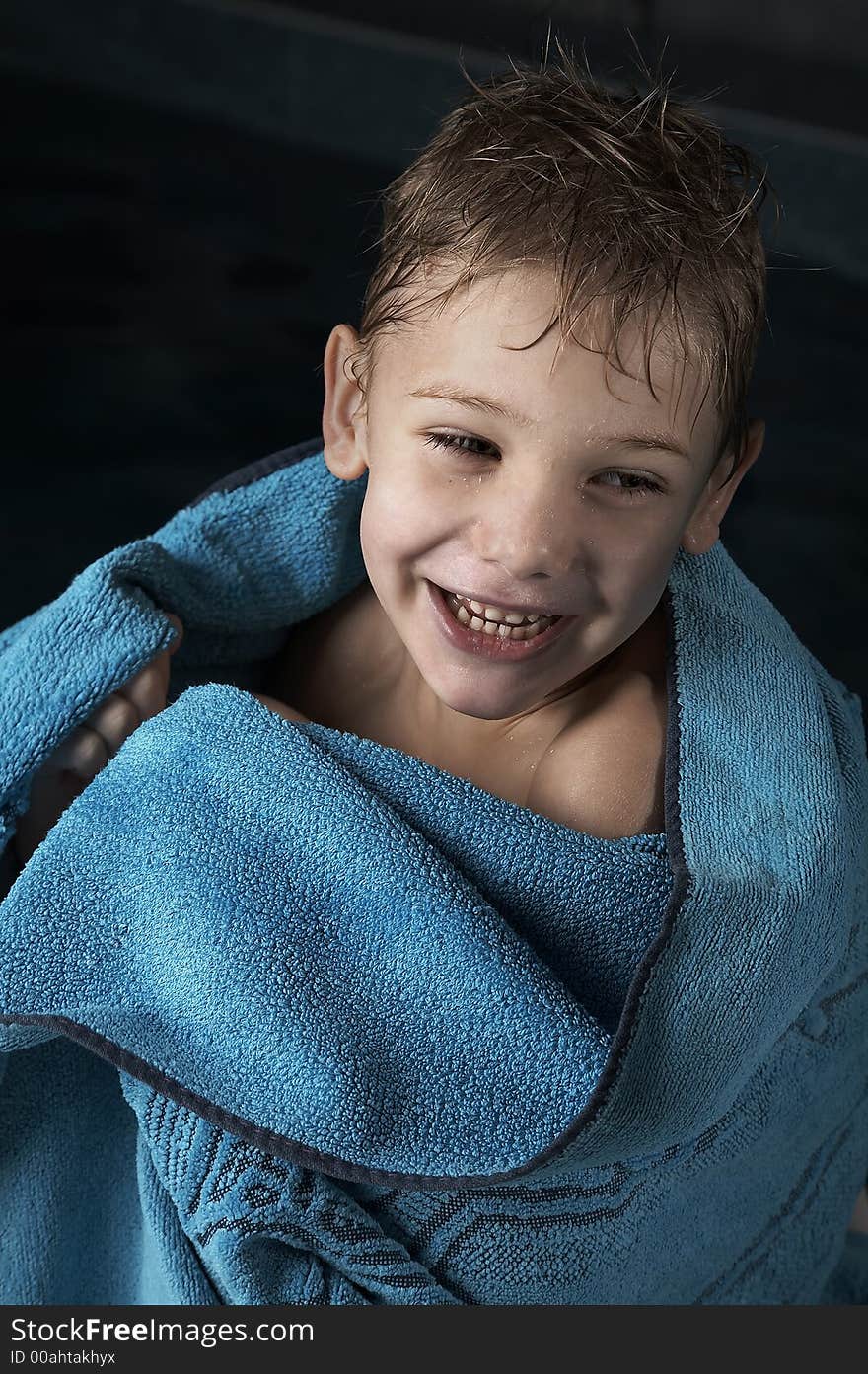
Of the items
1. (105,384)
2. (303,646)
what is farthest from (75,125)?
(303,646)

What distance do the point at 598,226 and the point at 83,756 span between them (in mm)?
344

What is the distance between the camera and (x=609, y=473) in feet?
2.42

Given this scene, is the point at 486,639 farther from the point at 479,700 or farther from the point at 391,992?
the point at 391,992

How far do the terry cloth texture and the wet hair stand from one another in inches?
6.3

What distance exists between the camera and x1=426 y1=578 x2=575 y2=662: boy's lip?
2.58 feet

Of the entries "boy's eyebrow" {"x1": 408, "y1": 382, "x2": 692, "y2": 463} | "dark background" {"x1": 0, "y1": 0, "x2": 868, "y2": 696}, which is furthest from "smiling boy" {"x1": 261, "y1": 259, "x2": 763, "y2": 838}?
"dark background" {"x1": 0, "y1": 0, "x2": 868, "y2": 696}

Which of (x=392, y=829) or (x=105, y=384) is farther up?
(x=392, y=829)

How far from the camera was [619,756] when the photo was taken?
81 cm

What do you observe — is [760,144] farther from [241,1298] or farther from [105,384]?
[241,1298]

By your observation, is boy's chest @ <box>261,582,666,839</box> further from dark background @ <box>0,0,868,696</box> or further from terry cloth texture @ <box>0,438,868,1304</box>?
dark background @ <box>0,0,868,696</box>

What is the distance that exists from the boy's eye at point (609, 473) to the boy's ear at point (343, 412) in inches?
3.8

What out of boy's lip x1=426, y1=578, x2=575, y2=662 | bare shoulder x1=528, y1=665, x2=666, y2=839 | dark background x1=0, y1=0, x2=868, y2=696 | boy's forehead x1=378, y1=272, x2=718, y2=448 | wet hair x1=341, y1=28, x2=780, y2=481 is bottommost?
dark background x1=0, y1=0, x2=868, y2=696

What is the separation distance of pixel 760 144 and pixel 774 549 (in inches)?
33.7

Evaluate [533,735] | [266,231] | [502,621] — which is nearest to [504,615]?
[502,621]
